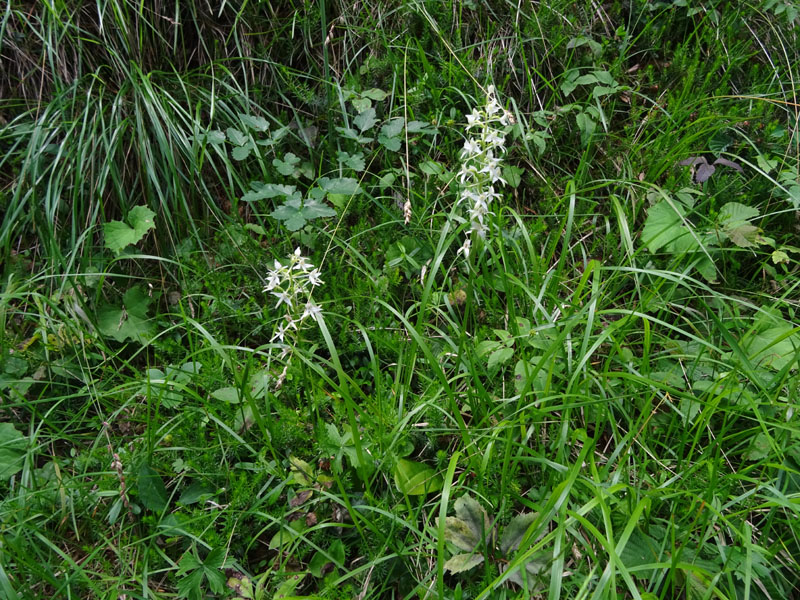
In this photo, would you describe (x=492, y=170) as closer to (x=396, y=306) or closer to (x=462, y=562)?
(x=396, y=306)

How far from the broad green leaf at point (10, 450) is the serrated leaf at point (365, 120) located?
2025mm

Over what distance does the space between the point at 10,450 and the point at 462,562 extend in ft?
5.68

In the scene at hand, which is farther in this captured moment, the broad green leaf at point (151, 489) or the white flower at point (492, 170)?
the white flower at point (492, 170)

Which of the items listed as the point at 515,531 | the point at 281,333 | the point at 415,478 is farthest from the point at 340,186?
the point at 515,531

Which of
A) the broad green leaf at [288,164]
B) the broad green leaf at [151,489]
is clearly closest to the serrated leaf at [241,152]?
the broad green leaf at [288,164]

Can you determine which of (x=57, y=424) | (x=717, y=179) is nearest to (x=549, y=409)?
(x=717, y=179)

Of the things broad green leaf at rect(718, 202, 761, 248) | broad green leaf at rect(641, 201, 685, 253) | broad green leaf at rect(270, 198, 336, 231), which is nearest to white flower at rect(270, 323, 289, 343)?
broad green leaf at rect(270, 198, 336, 231)

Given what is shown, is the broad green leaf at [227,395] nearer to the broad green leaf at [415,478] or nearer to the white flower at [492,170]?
the broad green leaf at [415,478]

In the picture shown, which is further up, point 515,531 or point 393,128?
point 393,128

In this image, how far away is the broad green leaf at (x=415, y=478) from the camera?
200cm

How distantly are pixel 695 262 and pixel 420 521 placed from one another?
154 centimetres

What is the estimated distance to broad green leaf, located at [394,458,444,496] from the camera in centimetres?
200

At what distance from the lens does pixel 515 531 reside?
1.82 m

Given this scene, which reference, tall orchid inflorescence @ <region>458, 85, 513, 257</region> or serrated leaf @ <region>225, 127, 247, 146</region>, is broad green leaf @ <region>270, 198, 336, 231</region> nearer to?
serrated leaf @ <region>225, 127, 247, 146</region>
